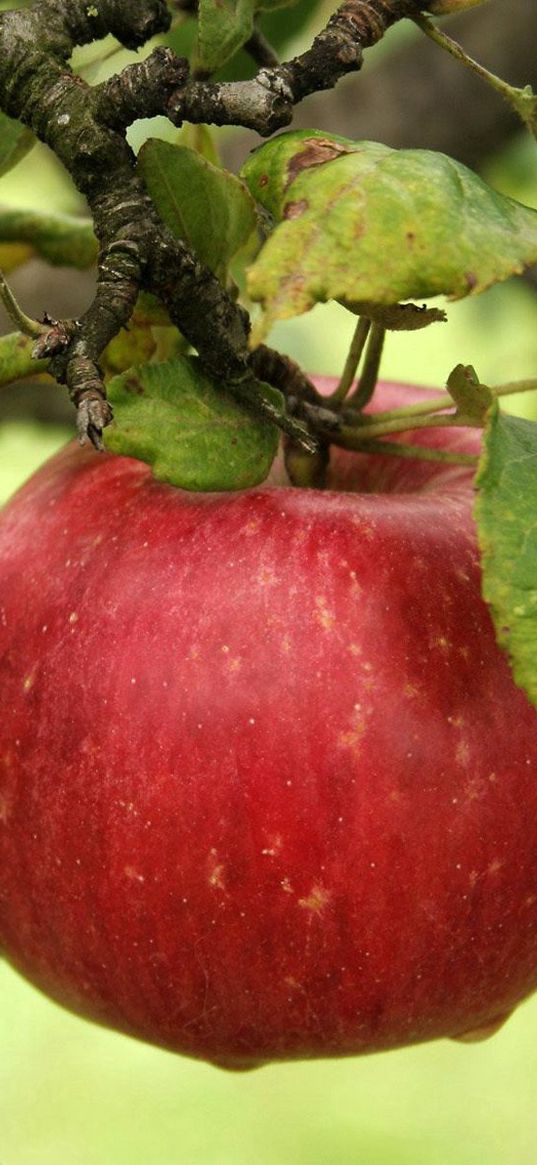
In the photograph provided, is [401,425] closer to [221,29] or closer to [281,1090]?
[221,29]

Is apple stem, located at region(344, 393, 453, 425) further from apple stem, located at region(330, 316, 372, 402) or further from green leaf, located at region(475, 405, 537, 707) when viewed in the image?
green leaf, located at region(475, 405, 537, 707)

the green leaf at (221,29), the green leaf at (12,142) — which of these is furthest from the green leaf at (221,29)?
the green leaf at (12,142)

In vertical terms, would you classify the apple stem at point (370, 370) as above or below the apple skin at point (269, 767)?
above

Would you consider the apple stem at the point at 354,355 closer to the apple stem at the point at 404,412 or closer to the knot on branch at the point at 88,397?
the apple stem at the point at 404,412

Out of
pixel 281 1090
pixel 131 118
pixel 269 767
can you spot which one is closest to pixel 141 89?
pixel 131 118

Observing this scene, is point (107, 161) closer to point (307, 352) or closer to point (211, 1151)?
point (307, 352)

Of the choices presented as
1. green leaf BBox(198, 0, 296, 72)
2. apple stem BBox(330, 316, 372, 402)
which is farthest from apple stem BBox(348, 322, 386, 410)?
green leaf BBox(198, 0, 296, 72)
